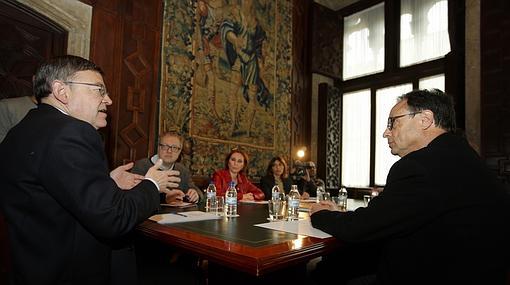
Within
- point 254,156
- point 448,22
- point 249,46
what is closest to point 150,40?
point 249,46

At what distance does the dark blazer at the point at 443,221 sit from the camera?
49.9 inches

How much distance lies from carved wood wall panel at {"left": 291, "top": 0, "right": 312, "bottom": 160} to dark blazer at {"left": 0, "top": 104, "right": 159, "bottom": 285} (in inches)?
209

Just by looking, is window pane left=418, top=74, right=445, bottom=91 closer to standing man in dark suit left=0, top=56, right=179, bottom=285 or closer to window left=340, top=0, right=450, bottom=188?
window left=340, top=0, right=450, bottom=188

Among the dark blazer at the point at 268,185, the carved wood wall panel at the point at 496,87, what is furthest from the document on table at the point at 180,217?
the carved wood wall panel at the point at 496,87

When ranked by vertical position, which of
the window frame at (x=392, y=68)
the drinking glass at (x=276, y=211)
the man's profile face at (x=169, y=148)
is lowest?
the drinking glass at (x=276, y=211)

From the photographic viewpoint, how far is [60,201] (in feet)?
3.73

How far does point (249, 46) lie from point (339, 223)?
4.71 metres

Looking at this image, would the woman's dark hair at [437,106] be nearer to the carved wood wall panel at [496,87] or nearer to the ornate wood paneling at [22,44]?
the ornate wood paneling at [22,44]

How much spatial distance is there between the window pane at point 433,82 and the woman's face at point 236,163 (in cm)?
390

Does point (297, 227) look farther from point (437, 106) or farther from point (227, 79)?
point (227, 79)

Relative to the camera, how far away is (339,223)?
1416 mm

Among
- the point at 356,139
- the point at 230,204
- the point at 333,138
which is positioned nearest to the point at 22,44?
the point at 230,204

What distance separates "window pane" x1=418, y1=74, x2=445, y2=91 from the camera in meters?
5.98

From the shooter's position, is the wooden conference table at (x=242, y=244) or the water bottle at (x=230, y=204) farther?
the water bottle at (x=230, y=204)
